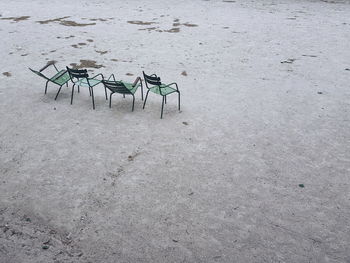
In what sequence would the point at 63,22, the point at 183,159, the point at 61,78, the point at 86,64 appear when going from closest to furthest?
the point at 183,159 → the point at 61,78 → the point at 86,64 → the point at 63,22

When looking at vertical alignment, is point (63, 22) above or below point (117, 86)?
above

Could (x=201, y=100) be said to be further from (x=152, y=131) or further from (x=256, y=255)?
(x=256, y=255)

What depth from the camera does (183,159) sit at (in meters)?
4.80

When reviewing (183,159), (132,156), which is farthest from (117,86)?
(183,159)

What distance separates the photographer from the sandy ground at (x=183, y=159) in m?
3.41

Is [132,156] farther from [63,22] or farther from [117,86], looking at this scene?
[63,22]

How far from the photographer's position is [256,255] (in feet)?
10.7

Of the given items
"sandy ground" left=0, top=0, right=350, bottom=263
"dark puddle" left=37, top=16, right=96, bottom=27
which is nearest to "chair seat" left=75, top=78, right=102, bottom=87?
"sandy ground" left=0, top=0, right=350, bottom=263

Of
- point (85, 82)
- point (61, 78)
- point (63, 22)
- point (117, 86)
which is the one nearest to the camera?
point (117, 86)

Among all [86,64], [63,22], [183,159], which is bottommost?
[183,159]

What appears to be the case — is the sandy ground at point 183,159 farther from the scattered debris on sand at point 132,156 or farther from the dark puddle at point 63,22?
the dark puddle at point 63,22

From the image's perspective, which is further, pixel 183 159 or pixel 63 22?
pixel 63 22

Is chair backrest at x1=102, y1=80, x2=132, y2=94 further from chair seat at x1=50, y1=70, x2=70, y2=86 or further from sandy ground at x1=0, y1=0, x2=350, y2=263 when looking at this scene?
chair seat at x1=50, y1=70, x2=70, y2=86

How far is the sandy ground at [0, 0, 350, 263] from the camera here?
3406mm
